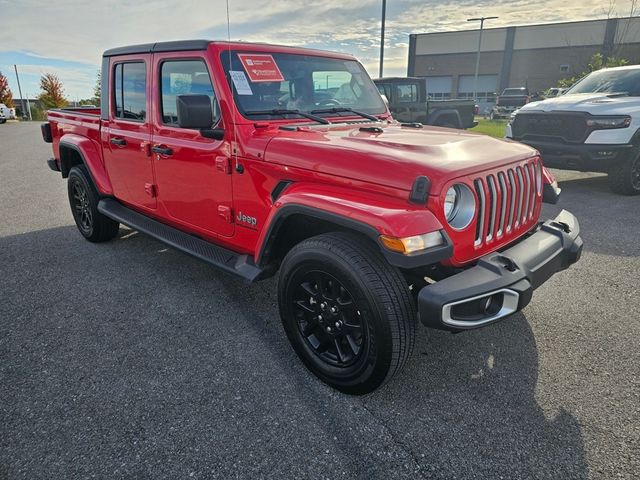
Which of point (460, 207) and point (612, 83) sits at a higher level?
point (612, 83)

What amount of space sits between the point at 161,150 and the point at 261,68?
101 cm

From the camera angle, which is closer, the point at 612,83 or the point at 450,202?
the point at 450,202

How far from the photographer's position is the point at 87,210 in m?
4.92

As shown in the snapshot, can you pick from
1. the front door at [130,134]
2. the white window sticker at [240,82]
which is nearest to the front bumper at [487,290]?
the white window sticker at [240,82]

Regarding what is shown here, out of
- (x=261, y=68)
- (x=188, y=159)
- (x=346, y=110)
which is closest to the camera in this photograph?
(x=261, y=68)

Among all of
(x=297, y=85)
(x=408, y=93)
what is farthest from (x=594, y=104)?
(x=408, y=93)

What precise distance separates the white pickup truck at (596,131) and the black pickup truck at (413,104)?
14.8ft

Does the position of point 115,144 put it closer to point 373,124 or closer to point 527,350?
point 373,124

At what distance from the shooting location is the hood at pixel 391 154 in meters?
2.21

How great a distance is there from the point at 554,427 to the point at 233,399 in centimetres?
165

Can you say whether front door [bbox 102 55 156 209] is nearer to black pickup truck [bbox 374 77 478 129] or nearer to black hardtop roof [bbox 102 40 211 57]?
black hardtop roof [bbox 102 40 211 57]

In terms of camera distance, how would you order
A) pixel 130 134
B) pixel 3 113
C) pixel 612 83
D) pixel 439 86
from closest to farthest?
pixel 130 134
pixel 612 83
pixel 3 113
pixel 439 86

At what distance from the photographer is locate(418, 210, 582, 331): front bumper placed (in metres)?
2.03

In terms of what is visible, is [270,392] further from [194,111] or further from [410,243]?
[194,111]
